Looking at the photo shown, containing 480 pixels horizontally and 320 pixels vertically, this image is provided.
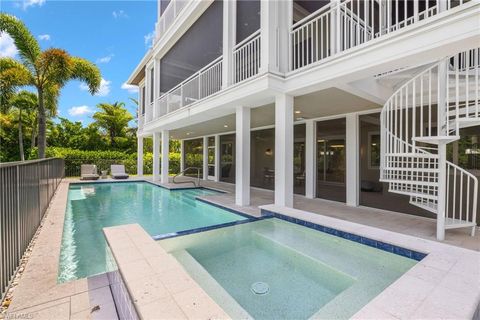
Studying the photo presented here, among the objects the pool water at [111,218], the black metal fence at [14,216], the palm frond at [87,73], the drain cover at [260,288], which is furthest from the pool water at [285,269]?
the palm frond at [87,73]

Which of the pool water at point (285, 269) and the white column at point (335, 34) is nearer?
the pool water at point (285, 269)

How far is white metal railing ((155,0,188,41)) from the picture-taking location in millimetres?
10145

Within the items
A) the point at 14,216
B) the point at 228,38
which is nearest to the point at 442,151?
the point at 228,38

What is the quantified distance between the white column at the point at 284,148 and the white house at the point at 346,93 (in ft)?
0.08

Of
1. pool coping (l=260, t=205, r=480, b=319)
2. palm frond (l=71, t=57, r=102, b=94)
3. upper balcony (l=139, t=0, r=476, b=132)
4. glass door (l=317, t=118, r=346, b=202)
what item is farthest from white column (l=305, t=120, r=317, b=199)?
palm frond (l=71, t=57, r=102, b=94)

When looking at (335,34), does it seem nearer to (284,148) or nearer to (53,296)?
(284,148)

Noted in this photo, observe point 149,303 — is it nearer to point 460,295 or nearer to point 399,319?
point 399,319

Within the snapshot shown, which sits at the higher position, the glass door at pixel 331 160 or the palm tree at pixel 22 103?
the palm tree at pixel 22 103

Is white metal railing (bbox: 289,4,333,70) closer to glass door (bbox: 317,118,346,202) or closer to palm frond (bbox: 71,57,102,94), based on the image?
glass door (bbox: 317,118,346,202)

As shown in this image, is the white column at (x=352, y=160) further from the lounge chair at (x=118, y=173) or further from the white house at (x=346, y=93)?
the lounge chair at (x=118, y=173)

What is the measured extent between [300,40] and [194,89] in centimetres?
420

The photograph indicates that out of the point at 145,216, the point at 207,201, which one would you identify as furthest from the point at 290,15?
the point at 145,216

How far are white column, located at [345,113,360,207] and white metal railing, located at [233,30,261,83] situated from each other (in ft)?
11.5

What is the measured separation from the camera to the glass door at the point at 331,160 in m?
7.82
